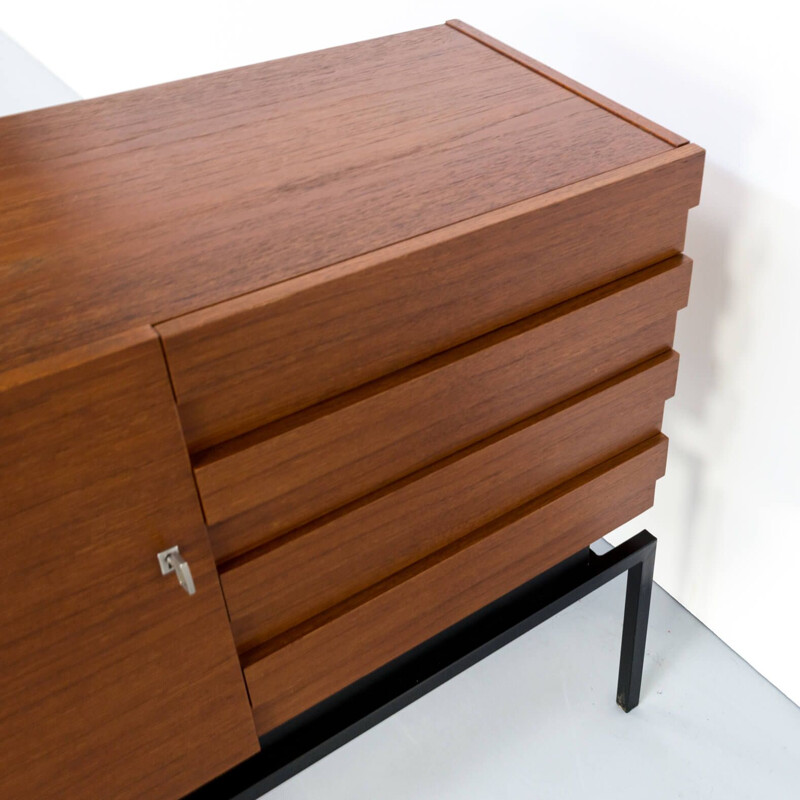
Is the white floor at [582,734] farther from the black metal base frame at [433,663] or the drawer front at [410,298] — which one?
the drawer front at [410,298]

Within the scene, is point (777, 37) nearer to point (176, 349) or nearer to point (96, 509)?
point (176, 349)

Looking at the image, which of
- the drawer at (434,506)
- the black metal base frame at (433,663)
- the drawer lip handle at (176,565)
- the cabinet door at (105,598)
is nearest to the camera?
the cabinet door at (105,598)

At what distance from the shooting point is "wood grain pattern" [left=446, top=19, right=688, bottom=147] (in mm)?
962

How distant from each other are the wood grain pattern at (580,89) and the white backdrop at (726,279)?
0.56 feet

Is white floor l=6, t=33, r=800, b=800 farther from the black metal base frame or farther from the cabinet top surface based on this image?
the cabinet top surface

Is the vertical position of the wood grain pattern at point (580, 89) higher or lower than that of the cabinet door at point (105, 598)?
higher

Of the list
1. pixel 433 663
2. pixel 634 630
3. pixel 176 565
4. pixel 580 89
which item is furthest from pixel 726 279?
pixel 176 565

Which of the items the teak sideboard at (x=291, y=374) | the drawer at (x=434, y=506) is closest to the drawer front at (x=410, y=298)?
the teak sideboard at (x=291, y=374)

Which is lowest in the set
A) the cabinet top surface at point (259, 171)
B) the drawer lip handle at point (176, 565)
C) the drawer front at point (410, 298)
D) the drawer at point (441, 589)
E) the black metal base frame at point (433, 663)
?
the black metal base frame at point (433, 663)

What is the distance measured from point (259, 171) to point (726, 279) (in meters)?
0.65

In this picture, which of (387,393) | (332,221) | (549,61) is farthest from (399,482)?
(549,61)

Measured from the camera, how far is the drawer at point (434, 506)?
876mm

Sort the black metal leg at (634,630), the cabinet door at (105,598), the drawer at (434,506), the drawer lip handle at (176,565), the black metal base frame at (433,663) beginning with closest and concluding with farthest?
the cabinet door at (105,598), the drawer lip handle at (176,565), the drawer at (434,506), the black metal base frame at (433,663), the black metal leg at (634,630)

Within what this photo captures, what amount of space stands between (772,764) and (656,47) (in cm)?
99
